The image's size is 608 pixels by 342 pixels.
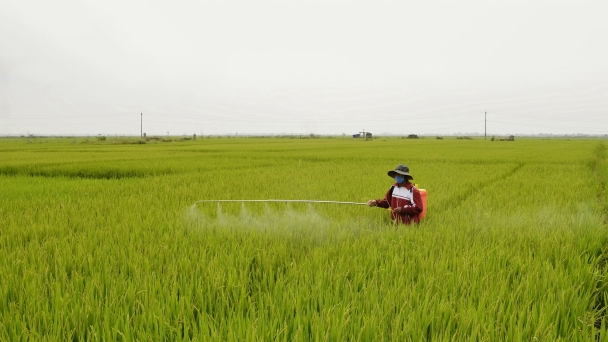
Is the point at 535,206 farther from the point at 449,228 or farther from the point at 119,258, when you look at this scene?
the point at 119,258

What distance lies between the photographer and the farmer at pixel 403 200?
3615mm

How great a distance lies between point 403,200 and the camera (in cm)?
370

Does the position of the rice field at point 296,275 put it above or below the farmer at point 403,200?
below

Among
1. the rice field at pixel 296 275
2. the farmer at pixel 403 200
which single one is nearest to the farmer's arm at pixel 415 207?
the farmer at pixel 403 200

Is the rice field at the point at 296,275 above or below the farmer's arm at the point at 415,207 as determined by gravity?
below

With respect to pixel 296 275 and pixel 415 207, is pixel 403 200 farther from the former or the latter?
pixel 296 275

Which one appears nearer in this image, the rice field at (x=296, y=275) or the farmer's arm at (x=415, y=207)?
the rice field at (x=296, y=275)

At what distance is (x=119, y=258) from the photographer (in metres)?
2.53

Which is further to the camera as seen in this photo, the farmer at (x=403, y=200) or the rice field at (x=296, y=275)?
the farmer at (x=403, y=200)

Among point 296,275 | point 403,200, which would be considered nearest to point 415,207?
point 403,200

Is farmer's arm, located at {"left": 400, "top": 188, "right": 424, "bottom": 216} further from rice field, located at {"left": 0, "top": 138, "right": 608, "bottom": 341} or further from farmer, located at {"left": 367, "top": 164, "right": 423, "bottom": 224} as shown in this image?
rice field, located at {"left": 0, "top": 138, "right": 608, "bottom": 341}

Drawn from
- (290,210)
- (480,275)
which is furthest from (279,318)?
(290,210)

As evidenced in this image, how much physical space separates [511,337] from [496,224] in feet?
8.01

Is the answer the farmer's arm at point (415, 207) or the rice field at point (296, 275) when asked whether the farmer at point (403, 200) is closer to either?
the farmer's arm at point (415, 207)
